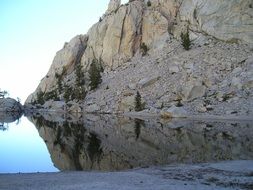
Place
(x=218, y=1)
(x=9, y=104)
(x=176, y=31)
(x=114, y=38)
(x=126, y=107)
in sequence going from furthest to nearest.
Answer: (x=9, y=104)
(x=114, y=38)
(x=176, y=31)
(x=218, y=1)
(x=126, y=107)

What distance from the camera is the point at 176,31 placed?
107m

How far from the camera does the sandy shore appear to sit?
58.5 ft

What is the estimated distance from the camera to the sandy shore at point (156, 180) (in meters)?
17.8

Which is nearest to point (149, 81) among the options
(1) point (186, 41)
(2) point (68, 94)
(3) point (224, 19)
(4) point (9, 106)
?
(1) point (186, 41)

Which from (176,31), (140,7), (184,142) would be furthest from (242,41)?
(184,142)

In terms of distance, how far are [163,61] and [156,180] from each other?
261ft

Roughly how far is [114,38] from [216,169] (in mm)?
97732

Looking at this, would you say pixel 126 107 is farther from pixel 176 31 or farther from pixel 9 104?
pixel 9 104

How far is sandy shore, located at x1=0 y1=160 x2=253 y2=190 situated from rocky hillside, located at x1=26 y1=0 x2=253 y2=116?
44.8 metres

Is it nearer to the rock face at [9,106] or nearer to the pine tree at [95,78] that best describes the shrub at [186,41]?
the pine tree at [95,78]

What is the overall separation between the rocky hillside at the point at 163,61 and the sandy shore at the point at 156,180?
44.8 meters

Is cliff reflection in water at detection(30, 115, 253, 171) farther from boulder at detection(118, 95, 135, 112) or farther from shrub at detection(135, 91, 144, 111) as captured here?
boulder at detection(118, 95, 135, 112)

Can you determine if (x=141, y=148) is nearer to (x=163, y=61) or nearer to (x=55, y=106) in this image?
(x=163, y=61)

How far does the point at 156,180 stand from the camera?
19469 millimetres
